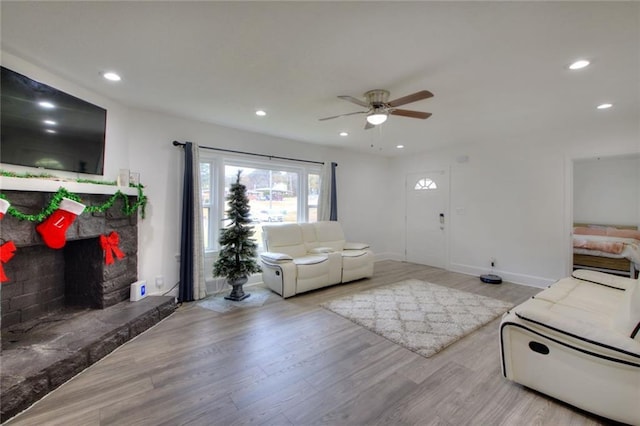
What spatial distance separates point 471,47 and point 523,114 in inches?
83.9

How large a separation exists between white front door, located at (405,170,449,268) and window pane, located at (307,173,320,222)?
2.27 metres

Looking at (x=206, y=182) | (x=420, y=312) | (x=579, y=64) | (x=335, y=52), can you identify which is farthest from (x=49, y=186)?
(x=579, y=64)

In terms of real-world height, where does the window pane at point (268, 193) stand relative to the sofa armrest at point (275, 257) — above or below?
above

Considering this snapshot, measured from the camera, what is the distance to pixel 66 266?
2918 millimetres

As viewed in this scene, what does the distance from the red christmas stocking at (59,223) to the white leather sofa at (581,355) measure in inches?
150

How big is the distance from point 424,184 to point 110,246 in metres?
5.68

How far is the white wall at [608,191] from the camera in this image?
5359 mm

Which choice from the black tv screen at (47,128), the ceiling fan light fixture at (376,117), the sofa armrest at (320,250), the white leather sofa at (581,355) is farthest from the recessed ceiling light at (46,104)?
the white leather sofa at (581,355)

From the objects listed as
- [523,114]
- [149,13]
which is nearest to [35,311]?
[149,13]

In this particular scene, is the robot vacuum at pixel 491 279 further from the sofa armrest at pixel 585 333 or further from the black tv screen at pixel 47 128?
the black tv screen at pixel 47 128

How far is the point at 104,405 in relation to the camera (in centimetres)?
178

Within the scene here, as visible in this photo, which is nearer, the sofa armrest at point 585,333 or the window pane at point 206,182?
the sofa armrest at point 585,333

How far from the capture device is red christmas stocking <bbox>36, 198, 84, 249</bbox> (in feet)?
7.64

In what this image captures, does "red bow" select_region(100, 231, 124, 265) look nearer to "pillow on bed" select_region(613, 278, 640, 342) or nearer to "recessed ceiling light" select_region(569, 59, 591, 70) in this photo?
"pillow on bed" select_region(613, 278, 640, 342)
